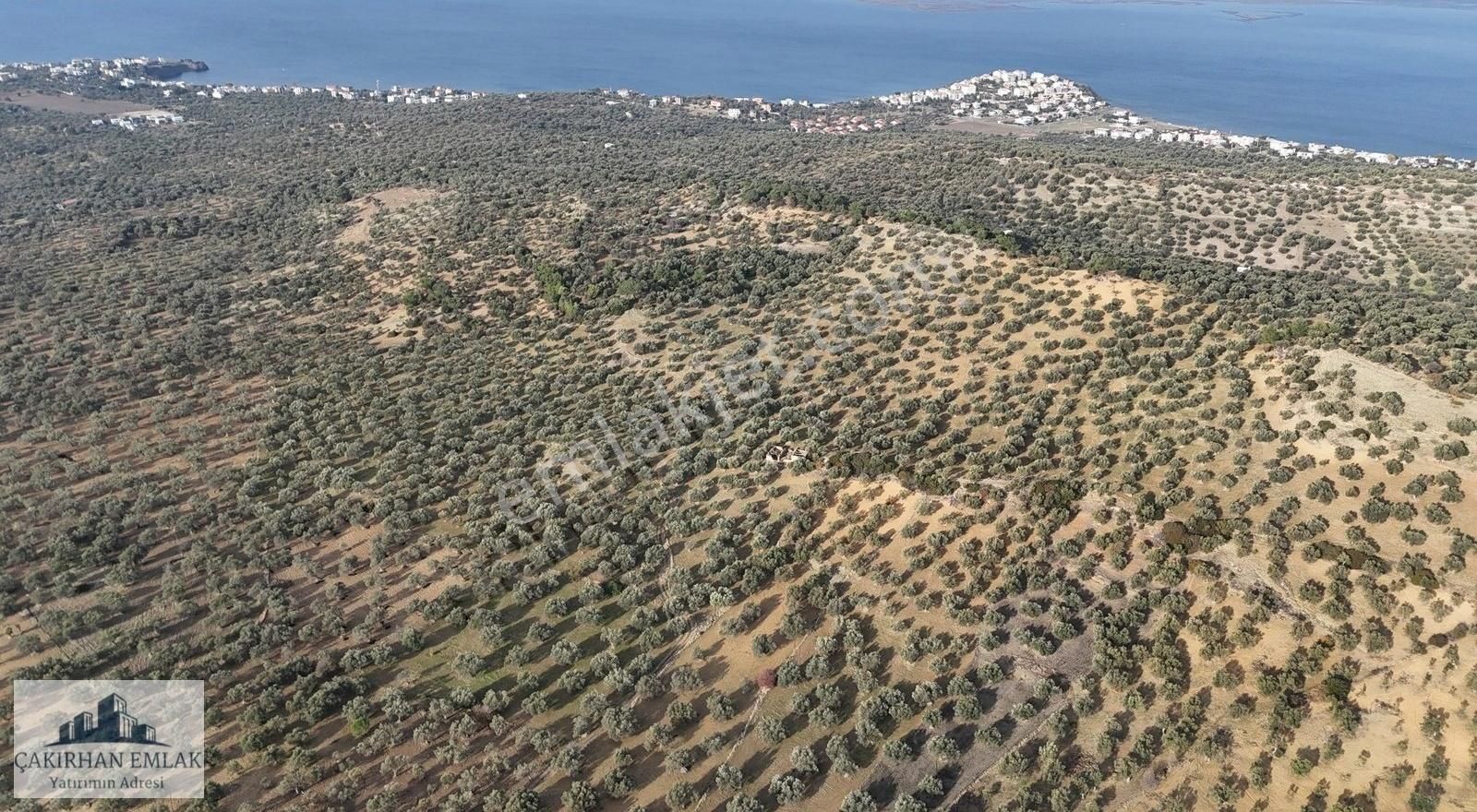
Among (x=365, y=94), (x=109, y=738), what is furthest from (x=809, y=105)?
(x=109, y=738)

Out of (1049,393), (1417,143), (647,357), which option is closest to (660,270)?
(647,357)

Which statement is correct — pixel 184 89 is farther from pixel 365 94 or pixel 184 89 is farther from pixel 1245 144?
pixel 1245 144

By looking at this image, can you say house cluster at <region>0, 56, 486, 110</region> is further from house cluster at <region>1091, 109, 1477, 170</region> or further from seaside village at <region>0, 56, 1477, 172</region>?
house cluster at <region>1091, 109, 1477, 170</region>

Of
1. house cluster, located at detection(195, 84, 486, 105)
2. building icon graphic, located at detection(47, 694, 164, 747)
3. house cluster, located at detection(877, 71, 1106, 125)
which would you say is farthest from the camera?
house cluster, located at detection(877, 71, 1106, 125)

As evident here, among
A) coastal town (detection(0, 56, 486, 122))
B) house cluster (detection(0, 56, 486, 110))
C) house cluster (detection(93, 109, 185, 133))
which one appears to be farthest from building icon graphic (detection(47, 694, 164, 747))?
house cluster (detection(0, 56, 486, 110))

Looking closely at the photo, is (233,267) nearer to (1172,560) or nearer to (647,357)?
(647,357)

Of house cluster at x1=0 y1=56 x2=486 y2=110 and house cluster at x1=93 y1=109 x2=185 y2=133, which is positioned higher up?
house cluster at x1=0 y1=56 x2=486 y2=110

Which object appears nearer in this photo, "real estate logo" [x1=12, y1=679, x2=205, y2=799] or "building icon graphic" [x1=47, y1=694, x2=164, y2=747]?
"real estate logo" [x1=12, y1=679, x2=205, y2=799]
